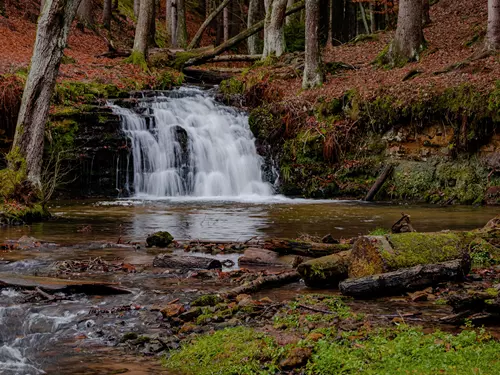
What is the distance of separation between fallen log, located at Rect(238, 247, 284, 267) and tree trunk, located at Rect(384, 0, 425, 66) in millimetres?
14346

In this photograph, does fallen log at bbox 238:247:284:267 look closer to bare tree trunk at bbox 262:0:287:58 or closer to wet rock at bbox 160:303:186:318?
wet rock at bbox 160:303:186:318

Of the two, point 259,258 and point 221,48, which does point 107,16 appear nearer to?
point 221,48

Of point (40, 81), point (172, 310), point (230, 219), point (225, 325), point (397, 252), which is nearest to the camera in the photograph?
point (225, 325)

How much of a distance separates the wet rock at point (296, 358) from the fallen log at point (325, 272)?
195 centimetres

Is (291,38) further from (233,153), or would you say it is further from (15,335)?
(15,335)

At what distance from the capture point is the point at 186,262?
689 cm

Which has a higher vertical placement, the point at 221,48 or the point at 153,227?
the point at 221,48

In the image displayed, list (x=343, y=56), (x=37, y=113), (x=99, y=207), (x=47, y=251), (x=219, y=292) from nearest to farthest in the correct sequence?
(x=219, y=292) < (x=47, y=251) < (x=37, y=113) < (x=99, y=207) < (x=343, y=56)

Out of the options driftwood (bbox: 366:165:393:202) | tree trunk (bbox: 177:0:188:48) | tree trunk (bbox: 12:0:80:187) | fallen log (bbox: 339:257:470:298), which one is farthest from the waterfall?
fallen log (bbox: 339:257:470:298)

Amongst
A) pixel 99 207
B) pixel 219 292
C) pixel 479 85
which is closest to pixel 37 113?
pixel 99 207

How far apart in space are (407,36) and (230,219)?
11.0 meters

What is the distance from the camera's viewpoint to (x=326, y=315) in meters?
4.50

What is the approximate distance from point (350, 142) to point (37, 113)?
9.75 meters

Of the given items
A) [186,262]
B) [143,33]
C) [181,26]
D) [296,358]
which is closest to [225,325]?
[296,358]
